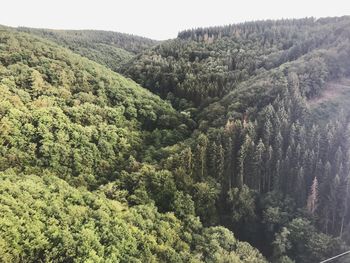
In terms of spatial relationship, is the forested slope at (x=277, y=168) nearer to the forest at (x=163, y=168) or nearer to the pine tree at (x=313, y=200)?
the pine tree at (x=313, y=200)

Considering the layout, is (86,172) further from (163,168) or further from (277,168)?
(277,168)

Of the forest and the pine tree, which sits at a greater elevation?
the forest

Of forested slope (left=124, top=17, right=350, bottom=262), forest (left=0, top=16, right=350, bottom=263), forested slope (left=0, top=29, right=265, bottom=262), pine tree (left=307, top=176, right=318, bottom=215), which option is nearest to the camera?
forested slope (left=0, top=29, right=265, bottom=262)

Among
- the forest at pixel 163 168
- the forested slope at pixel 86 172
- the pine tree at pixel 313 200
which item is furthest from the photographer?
the pine tree at pixel 313 200

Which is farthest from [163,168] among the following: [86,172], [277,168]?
[277,168]

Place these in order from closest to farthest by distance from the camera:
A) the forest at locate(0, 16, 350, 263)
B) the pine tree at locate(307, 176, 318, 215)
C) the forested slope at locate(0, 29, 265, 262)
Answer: the forested slope at locate(0, 29, 265, 262)
the forest at locate(0, 16, 350, 263)
the pine tree at locate(307, 176, 318, 215)

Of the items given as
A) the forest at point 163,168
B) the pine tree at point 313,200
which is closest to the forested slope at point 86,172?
the forest at point 163,168

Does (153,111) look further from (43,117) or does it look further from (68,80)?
(43,117)

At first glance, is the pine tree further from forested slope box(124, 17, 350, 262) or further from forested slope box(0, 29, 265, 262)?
forested slope box(0, 29, 265, 262)

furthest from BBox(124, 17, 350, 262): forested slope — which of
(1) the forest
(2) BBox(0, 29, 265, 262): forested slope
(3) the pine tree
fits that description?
(2) BBox(0, 29, 265, 262): forested slope
